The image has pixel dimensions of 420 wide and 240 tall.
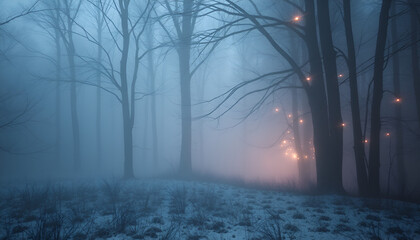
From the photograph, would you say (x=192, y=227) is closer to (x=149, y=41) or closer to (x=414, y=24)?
(x=414, y=24)

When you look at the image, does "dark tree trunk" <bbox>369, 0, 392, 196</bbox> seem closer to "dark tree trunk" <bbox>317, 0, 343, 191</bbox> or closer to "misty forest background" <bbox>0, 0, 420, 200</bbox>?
"misty forest background" <bbox>0, 0, 420, 200</bbox>

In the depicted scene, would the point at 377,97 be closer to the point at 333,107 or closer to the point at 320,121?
the point at 333,107

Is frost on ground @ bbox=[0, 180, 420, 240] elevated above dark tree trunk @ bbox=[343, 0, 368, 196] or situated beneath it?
situated beneath

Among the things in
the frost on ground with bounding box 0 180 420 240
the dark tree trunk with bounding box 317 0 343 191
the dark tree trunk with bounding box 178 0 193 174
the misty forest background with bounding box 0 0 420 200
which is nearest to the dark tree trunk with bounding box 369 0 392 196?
the misty forest background with bounding box 0 0 420 200

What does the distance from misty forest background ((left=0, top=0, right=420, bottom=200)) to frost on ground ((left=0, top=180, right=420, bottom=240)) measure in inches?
65.5

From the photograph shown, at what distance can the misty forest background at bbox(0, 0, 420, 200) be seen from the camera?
19.2ft

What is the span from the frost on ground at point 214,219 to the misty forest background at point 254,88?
166 cm

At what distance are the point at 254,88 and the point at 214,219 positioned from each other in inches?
720

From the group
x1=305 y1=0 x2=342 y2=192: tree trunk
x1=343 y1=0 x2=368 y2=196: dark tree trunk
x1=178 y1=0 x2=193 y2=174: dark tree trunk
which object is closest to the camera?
x1=305 y1=0 x2=342 y2=192: tree trunk

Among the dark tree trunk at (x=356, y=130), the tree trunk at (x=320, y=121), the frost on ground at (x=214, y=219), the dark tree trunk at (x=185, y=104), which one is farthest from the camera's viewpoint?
the dark tree trunk at (x=185, y=104)

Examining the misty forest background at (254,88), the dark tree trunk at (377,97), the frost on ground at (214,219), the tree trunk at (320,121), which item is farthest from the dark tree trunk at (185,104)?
the dark tree trunk at (377,97)

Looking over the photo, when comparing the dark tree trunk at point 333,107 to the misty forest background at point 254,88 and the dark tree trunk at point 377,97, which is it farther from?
the dark tree trunk at point 377,97

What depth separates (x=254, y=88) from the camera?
20.9m

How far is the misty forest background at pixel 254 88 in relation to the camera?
5863 mm
